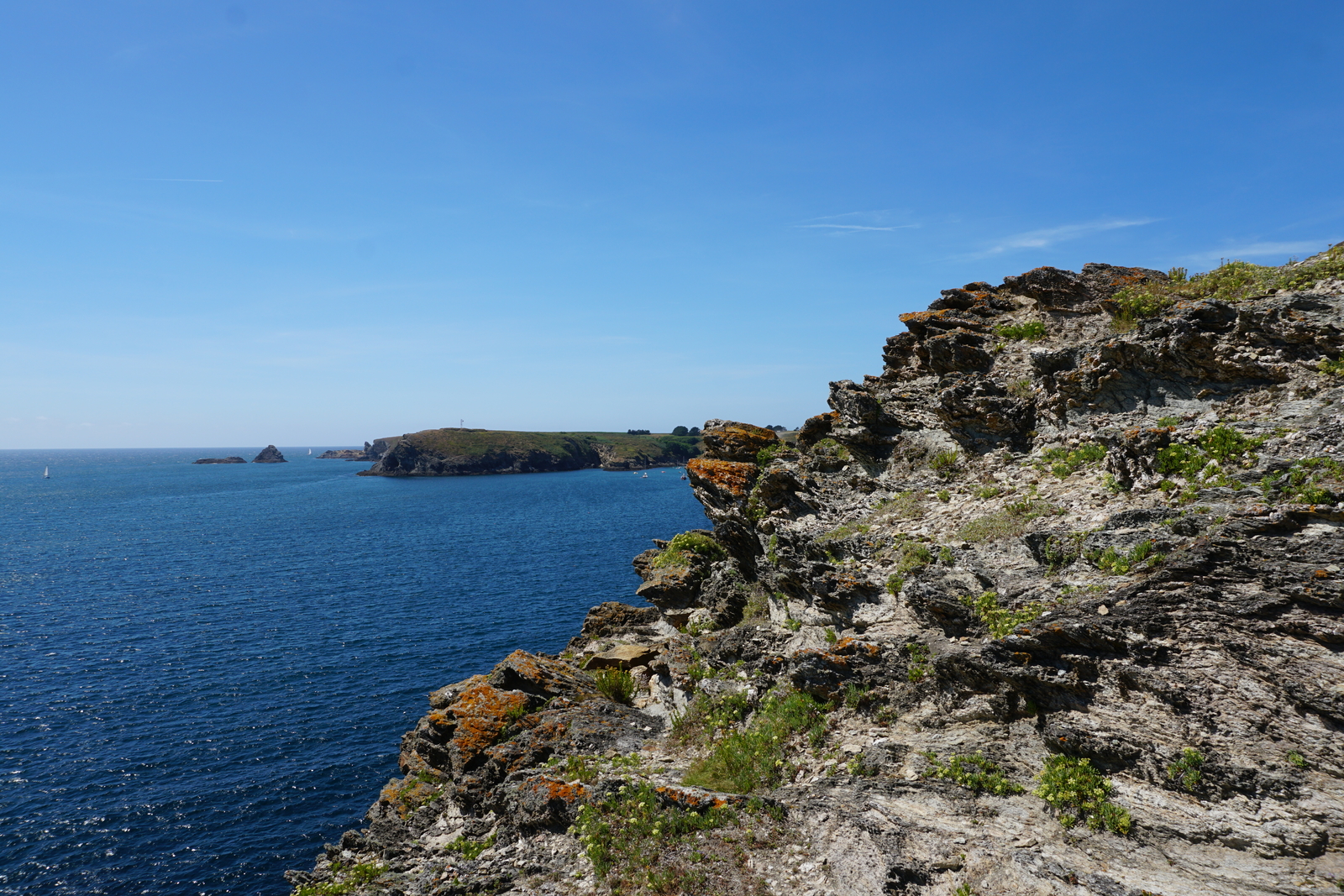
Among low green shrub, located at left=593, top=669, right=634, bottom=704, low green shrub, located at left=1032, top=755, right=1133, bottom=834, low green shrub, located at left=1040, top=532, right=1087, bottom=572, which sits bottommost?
low green shrub, located at left=593, top=669, right=634, bottom=704

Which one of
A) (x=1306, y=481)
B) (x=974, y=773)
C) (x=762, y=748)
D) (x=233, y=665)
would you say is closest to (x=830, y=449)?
(x=762, y=748)

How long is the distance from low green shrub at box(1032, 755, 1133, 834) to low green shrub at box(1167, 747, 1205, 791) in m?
0.90

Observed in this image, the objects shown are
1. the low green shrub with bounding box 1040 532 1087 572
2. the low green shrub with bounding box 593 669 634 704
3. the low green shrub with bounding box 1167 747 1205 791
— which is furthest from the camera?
the low green shrub with bounding box 593 669 634 704

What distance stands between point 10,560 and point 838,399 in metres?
101

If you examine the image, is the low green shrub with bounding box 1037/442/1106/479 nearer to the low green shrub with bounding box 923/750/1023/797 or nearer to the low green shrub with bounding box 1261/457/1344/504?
the low green shrub with bounding box 1261/457/1344/504

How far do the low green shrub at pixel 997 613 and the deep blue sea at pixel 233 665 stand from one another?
2613 cm

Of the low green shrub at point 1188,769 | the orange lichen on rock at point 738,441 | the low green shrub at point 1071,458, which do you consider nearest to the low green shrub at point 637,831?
the low green shrub at point 1188,769

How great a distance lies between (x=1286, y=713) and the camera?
9117 mm

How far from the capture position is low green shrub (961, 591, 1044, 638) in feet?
42.3

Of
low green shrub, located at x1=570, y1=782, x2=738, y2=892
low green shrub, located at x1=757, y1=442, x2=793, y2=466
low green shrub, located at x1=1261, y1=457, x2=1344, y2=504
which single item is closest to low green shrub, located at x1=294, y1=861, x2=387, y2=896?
low green shrub, located at x1=570, y1=782, x2=738, y2=892

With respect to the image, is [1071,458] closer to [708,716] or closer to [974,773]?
[974,773]

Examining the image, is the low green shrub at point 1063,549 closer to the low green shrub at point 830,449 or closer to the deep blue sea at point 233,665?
the low green shrub at point 830,449

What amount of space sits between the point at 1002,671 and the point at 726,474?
16.4 metres

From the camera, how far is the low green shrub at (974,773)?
10953 mm
